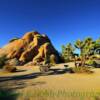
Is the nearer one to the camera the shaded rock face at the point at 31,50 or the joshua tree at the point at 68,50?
the joshua tree at the point at 68,50

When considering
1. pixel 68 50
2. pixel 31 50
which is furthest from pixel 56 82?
pixel 31 50

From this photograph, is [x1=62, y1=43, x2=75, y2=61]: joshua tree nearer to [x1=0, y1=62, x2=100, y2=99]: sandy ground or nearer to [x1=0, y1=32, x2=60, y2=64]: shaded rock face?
[x1=0, y1=62, x2=100, y2=99]: sandy ground

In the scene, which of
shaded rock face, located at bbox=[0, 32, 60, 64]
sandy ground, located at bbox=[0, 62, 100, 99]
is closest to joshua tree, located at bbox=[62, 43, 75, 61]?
sandy ground, located at bbox=[0, 62, 100, 99]

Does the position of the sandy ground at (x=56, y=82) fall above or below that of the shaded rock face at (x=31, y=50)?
below

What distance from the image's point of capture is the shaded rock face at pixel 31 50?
50.2 meters

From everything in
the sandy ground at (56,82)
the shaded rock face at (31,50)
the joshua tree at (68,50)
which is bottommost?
the sandy ground at (56,82)

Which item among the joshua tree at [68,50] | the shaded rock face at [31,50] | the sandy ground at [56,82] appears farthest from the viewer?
the shaded rock face at [31,50]

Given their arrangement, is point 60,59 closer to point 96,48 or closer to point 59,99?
point 96,48

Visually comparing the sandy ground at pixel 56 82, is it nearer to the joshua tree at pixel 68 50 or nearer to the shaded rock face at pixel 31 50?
the joshua tree at pixel 68 50

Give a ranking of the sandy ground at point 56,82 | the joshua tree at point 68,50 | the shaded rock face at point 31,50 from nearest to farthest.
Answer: the sandy ground at point 56,82, the joshua tree at point 68,50, the shaded rock face at point 31,50

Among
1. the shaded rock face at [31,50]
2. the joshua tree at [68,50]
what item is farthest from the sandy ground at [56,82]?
the shaded rock face at [31,50]

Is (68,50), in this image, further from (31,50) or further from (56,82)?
(31,50)

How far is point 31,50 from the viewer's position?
51875 millimetres

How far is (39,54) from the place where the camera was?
51.4m
